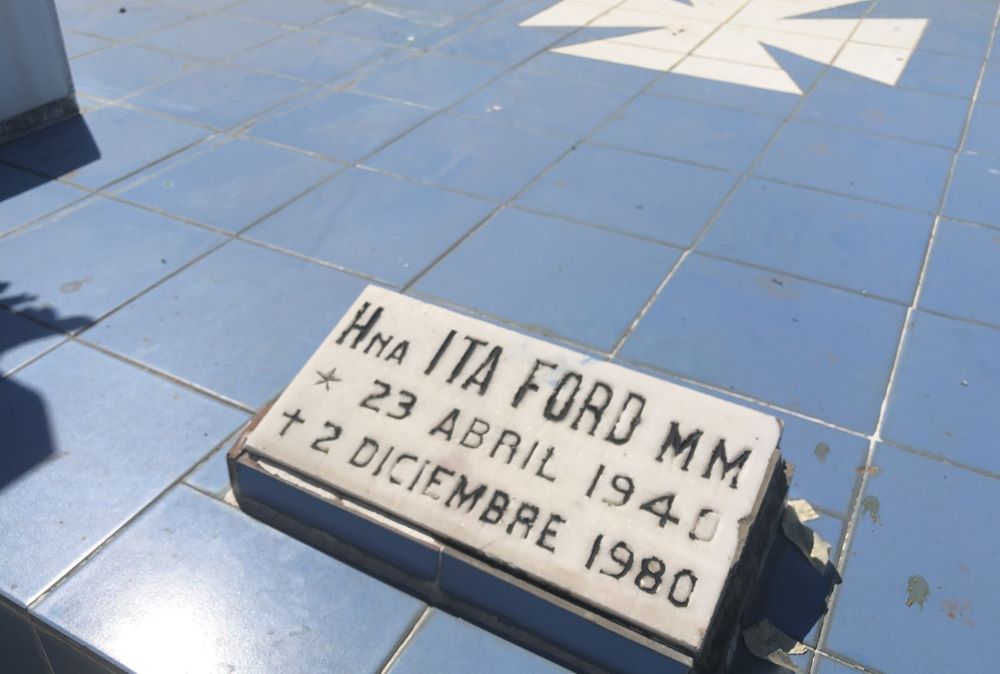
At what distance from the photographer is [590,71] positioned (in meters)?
5.89

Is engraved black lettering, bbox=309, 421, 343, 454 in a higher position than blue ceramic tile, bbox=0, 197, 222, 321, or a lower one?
higher

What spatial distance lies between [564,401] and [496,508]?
1.13 ft

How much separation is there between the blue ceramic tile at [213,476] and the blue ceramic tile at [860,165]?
3.15 meters

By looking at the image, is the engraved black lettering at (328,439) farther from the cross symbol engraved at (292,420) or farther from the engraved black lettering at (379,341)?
the engraved black lettering at (379,341)

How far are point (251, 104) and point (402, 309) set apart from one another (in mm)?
3098

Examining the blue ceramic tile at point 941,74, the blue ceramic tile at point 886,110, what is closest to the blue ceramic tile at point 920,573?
the blue ceramic tile at point 886,110

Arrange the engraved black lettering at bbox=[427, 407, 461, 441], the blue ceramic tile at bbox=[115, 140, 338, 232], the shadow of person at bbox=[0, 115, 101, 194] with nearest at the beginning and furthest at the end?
the engraved black lettering at bbox=[427, 407, 461, 441]
the blue ceramic tile at bbox=[115, 140, 338, 232]
the shadow of person at bbox=[0, 115, 101, 194]

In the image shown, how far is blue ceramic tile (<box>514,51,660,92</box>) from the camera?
5754 millimetres

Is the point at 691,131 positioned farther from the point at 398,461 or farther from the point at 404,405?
the point at 398,461

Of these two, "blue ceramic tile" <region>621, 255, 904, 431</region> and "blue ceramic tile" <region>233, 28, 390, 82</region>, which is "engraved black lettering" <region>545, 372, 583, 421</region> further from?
"blue ceramic tile" <region>233, 28, 390, 82</region>

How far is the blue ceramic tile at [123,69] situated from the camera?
5.41 m

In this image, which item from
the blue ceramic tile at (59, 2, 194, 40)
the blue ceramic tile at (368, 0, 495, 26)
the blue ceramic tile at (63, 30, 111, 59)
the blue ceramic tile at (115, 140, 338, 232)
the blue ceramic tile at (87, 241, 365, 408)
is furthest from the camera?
the blue ceramic tile at (368, 0, 495, 26)

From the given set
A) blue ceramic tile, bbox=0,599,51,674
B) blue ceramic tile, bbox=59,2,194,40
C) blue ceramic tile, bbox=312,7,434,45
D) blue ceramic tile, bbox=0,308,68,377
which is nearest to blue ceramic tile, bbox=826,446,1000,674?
blue ceramic tile, bbox=0,599,51,674

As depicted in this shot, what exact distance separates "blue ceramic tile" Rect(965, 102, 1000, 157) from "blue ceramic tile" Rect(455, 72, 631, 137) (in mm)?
1994
